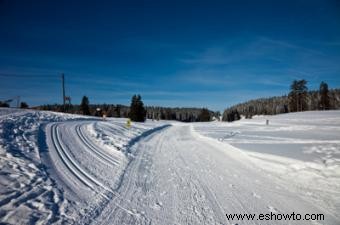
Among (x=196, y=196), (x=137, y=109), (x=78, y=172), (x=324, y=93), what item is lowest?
(x=196, y=196)

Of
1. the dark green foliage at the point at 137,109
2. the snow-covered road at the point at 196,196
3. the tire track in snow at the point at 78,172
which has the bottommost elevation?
the snow-covered road at the point at 196,196

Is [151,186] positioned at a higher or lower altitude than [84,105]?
lower

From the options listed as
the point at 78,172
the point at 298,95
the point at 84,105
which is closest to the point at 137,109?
the point at 84,105

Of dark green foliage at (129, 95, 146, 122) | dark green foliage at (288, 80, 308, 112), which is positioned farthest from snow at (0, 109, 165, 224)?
dark green foliage at (288, 80, 308, 112)

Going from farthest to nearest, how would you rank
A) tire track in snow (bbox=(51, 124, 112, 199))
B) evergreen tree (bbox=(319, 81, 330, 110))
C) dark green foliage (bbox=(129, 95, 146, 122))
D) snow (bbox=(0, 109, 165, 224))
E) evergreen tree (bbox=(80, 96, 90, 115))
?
evergreen tree (bbox=(319, 81, 330, 110)), evergreen tree (bbox=(80, 96, 90, 115)), dark green foliage (bbox=(129, 95, 146, 122)), tire track in snow (bbox=(51, 124, 112, 199)), snow (bbox=(0, 109, 165, 224))

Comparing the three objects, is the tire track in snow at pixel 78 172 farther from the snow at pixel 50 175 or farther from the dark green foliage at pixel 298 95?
the dark green foliage at pixel 298 95

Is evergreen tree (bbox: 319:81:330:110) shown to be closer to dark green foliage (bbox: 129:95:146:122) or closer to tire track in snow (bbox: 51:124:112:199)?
dark green foliage (bbox: 129:95:146:122)

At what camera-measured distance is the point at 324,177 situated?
4.82 metres

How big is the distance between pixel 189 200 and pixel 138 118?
38571 mm

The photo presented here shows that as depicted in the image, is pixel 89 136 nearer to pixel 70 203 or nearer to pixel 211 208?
pixel 70 203

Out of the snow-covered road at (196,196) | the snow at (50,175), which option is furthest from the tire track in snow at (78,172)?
the snow-covered road at (196,196)

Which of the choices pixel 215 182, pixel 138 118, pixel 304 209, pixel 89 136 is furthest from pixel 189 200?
pixel 138 118

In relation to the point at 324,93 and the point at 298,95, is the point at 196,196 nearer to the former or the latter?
the point at 298,95

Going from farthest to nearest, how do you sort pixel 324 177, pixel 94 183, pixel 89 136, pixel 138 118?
pixel 138 118 < pixel 89 136 < pixel 324 177 < pixel 94 183
